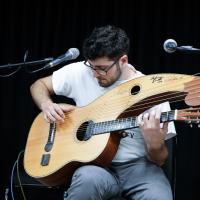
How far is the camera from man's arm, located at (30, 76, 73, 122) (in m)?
2.47

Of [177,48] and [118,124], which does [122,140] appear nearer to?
[118,124]

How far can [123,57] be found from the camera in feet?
7.94

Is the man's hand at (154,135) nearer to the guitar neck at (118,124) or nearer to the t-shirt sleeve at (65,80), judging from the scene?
the guitar neck at (118,124)

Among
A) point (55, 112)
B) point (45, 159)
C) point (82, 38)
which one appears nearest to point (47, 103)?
point (55, 112)

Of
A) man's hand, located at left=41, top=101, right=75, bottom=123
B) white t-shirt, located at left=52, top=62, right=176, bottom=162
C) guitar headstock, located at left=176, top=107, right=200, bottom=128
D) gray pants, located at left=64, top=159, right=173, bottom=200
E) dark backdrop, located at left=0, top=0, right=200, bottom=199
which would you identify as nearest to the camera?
guitar headstock, located at left=176, top=107, right=200, bottom=128

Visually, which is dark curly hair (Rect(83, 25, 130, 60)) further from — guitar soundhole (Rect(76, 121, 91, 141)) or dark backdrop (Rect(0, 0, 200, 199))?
dark backdrop (Rect(0, 0, 200, 199))

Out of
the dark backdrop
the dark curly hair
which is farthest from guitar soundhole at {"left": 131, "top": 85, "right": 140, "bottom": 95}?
the dark backdrop

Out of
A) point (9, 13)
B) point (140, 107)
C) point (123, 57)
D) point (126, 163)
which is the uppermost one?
point (9, 13)

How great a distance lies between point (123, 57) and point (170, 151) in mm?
578

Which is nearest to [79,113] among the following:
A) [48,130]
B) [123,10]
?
[48,130]

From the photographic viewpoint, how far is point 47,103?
2.55 metres

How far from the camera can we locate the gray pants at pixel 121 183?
6.61 feet

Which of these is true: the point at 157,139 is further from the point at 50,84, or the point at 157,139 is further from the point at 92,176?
the point at 50,84

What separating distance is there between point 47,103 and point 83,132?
1.10ft
